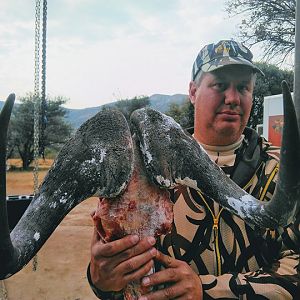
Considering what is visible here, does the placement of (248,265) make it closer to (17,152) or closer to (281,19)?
(281,19)

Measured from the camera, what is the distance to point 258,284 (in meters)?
2.13

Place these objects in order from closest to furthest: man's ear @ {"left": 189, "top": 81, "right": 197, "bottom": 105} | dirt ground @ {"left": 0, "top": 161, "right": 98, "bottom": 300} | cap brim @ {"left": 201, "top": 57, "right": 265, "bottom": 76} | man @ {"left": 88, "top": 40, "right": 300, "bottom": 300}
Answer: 1. man @ {"left": 88, "top": 40, "right": 300, "bottom": 300}
2. cap brim @ {"left": 201, "top": 57, "right": 265, "bottom": 76}
3. man's ear @ {"left": 189, "top": 81, "right": 197, "bottom": 105}
4. dirt ground @ {"left": 0, "top": 161, "right": 98, "bottom": 300}

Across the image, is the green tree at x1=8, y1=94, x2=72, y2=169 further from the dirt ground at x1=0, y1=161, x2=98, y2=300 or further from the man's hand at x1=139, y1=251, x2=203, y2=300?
the man's hand at x1=139, y1=251, x2=203, y2=300

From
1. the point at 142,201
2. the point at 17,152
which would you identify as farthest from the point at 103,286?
the point at 17,152

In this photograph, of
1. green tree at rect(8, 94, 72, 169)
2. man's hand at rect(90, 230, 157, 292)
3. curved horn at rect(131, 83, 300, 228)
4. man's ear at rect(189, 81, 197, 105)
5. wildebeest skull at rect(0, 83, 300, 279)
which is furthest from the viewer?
green tree at rect(8, 94, 72, 169)

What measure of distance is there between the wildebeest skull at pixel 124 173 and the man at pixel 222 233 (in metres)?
0.34

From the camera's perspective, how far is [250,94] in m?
2.49

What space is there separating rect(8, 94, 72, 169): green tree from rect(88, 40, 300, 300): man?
22.7 metres

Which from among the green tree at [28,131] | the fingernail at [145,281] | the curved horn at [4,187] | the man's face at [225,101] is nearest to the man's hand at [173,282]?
the fingernail at [145,281]

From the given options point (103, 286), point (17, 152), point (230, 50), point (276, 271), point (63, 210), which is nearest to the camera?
point (63, 210)

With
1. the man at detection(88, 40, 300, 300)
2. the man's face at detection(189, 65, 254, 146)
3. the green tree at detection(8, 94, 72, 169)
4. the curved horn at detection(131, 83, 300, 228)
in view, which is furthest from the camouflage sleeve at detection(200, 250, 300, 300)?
the green tree at detection(8, 94, 72, 169)

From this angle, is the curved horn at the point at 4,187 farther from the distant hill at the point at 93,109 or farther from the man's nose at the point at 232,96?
the man's nose at the point at 232,96

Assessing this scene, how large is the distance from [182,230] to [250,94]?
86 centimetres

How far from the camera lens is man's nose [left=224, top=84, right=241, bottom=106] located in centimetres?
241
